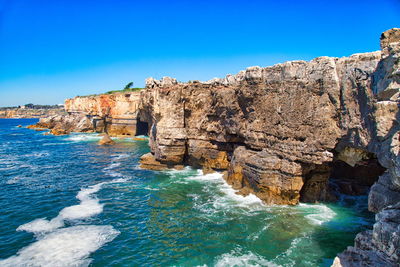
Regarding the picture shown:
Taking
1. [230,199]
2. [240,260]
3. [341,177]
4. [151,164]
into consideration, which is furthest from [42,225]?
[341,177]

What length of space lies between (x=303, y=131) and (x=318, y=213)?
574 centimetres

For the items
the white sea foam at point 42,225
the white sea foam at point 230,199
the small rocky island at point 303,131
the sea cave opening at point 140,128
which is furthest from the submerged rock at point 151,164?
the sea cave opening at point 140,128

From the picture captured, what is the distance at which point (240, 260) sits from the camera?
45.8 ft

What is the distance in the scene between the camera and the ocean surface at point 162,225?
1445 centimetres

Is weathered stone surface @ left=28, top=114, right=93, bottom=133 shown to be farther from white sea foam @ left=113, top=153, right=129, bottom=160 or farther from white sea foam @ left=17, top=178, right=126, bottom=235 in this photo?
white sea foam @ left=17, top=178, right=126, bottom=235

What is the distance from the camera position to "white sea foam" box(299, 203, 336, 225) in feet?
58.8

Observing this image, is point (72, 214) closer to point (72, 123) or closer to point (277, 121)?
point (277, 121)

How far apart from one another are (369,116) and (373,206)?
4987mm

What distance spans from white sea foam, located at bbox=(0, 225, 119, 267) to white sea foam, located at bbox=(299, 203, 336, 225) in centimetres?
1261

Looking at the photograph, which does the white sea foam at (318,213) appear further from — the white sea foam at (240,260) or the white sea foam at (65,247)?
the white sea foam at (65,247)

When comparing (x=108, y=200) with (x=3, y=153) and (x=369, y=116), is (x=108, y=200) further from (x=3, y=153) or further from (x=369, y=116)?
(x=3, y=153)

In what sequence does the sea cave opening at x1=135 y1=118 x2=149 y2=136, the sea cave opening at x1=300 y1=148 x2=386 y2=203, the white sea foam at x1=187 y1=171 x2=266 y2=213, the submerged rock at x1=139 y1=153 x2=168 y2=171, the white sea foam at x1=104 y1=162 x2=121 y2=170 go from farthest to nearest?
1. the sea cave opening at x1=135 y1=118 x2=149 y2=136
2. the white sea foam at x1=104 y1=162 x2=121 y2=170
3. the submerged rock at x1=139 y1=153 x2=168 y2=171
4. the white sea foam at x1=187 y1=171 x2=266 y2=213
5. the sea cave opening at x1=300 y1=148 x2=386 y2=203

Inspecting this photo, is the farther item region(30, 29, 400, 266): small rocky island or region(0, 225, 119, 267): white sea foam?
region(0, 225, 119, 267): white sea foam

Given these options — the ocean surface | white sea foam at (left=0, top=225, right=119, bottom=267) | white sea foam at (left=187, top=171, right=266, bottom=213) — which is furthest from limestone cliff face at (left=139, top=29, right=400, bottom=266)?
white sea foam at (left=0, top=225, right=119, bottom=267)
